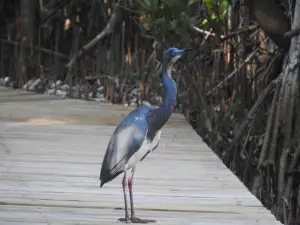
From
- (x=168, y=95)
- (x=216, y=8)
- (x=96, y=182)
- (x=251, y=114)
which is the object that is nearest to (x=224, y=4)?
(x=216, y=8)

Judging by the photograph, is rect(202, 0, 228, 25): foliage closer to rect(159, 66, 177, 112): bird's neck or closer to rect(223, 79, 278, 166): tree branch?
rect(223, 79, 278, 166): tree branch

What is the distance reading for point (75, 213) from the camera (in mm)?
3281

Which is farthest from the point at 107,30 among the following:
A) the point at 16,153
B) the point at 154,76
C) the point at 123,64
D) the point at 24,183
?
the point at 24,183

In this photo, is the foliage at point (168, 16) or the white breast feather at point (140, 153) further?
the foliage at point (168, 16)

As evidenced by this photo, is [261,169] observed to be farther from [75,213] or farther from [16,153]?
[75,213]

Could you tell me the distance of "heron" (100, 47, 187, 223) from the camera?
10.1 ft

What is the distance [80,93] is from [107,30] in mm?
1312

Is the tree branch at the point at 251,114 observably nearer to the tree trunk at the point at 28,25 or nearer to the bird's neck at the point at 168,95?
the bird's neck at the point at 168,95

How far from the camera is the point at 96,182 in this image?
397 centimetres

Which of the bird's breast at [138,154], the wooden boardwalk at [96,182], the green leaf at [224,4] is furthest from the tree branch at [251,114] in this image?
the bird's breast at [138,154]

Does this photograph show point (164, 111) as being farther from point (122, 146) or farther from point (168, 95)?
point (122, 146)

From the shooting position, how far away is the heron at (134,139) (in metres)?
3.07

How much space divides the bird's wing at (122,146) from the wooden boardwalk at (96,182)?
0.20 metres

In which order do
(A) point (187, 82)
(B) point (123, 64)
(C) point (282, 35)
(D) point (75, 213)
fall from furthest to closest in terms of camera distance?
1. (B) point (123, 64)
2. (A) point (187, 82)
3. (C) point (282, 35)
4. (D) point (75, 213)
